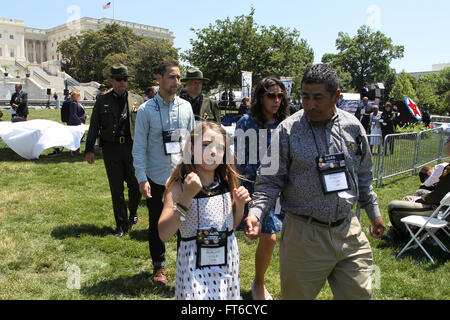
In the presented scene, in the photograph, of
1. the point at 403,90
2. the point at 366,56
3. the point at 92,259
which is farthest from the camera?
the point at 366,56

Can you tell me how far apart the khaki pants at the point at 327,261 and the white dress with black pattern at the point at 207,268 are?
0.39 m

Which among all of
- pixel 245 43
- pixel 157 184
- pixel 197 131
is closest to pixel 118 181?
pixel 157 184

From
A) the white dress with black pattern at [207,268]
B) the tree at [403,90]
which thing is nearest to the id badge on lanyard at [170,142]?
the white dress with black pattern at [207,268]

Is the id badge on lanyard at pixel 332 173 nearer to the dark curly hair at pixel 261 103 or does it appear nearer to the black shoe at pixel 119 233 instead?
the dark curly hair at pixel 261 103

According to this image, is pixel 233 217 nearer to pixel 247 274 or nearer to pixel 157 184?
pixel 157 184

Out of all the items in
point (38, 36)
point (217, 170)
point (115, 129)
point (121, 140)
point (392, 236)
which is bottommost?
point (392, 236)

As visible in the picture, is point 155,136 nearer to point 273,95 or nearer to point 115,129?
point 273,95

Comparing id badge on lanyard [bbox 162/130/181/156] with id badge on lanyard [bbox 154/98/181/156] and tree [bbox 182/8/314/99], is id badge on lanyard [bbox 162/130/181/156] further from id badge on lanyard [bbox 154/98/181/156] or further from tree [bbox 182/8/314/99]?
tree [bbox 182/8/314/99]

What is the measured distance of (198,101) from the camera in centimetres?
555

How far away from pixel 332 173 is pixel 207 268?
3.22 ft

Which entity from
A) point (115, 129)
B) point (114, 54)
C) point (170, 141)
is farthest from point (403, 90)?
point (170, 141)

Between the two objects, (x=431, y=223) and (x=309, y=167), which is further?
(x=431, y=223)

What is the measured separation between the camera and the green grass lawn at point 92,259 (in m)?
3.94

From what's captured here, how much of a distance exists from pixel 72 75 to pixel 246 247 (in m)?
86.2
